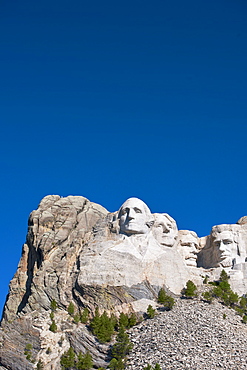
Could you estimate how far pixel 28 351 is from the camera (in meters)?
60.5

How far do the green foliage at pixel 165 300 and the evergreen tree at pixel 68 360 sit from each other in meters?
9.57

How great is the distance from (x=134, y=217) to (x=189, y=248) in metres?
8.61

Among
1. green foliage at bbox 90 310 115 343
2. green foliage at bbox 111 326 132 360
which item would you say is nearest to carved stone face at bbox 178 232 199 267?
green foliage at bbox 90 310 115 343

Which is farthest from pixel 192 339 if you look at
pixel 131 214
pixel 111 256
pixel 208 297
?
pixel 131 214

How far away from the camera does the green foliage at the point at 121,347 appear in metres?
58.6

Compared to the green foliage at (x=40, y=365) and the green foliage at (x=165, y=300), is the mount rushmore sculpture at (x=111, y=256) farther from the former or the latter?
the green foliage at (x=40, y=365)

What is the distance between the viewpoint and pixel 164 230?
2894 inches

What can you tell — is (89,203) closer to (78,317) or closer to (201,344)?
(78,317)

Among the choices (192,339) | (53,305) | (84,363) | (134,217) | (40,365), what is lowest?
(84,363)

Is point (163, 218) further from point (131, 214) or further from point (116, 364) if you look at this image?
point (116, 364)

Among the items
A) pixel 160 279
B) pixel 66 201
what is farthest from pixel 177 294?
pixel 66 201

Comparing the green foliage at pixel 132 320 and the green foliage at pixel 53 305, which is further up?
the green foliage at pixel 53 305

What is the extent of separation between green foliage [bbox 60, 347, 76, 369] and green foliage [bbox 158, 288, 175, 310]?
957 cm

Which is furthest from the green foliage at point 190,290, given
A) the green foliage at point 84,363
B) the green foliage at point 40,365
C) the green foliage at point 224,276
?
the green foliage at point 40,365
